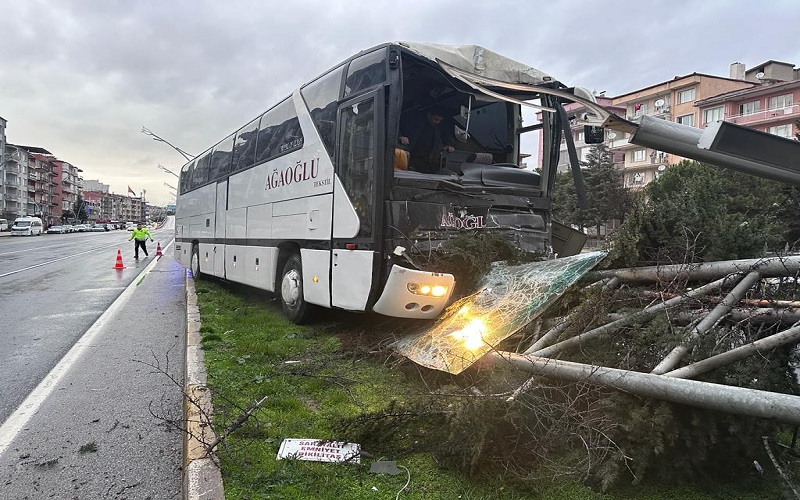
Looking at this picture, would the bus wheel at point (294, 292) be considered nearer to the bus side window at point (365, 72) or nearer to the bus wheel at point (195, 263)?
the bus side window at point (365, 72)

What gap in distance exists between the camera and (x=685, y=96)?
5366 centimetres

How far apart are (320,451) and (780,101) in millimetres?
55331

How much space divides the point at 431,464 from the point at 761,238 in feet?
9.67

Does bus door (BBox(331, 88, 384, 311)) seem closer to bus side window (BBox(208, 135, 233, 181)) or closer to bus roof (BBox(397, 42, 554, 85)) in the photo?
bus roof (BBox(397, 42, 554, 85))

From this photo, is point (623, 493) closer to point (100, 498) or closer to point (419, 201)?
point (100, 498)

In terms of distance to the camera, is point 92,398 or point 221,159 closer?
point 92,398

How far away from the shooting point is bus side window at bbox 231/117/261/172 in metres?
9.89

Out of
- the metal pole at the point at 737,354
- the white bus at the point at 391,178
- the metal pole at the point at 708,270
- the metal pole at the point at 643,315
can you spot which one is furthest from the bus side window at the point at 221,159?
the metal pole at the point at 737,354

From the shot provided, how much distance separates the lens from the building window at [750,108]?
47.3m

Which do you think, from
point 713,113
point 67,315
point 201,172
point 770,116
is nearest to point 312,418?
point 67,315

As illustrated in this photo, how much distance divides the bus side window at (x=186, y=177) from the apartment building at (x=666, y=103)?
43.2 metres

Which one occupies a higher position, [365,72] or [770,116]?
[770,116]

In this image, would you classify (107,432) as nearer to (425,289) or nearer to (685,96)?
(425,289)

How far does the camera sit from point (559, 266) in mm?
4691
